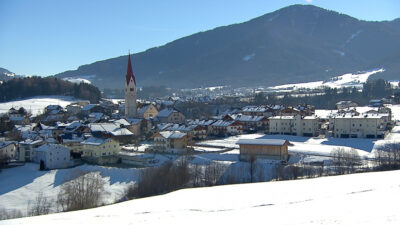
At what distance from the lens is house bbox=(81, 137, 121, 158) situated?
26750mm

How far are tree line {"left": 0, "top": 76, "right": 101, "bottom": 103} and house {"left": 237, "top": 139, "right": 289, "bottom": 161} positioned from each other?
172ft

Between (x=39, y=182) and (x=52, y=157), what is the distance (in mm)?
3554

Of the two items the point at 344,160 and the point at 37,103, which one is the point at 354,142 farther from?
the point at 37,103

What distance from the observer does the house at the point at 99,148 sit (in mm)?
26750

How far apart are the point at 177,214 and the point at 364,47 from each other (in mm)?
202992

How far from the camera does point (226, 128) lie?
A: 36.8 m

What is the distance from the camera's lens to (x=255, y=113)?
4762cm

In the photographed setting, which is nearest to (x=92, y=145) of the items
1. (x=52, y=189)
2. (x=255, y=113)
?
(x=52, y=189)

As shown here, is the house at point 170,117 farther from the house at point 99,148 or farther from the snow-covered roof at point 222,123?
the house at point 99,148

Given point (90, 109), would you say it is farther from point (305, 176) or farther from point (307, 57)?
point (307, 57)

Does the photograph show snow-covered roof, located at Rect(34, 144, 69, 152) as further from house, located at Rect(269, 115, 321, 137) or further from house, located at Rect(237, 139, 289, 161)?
house, located at Rect(269, 115, 321, 137)

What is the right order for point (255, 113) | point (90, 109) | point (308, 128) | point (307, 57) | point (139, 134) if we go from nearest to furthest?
point (308, 128), point (139, 134), point (255, 113), point (90, 109), point (307, 57)

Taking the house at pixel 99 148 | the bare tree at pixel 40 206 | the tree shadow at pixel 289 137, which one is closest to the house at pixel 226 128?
the tree shadow at pixel 289 137

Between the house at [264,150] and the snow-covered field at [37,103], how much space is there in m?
40.9
